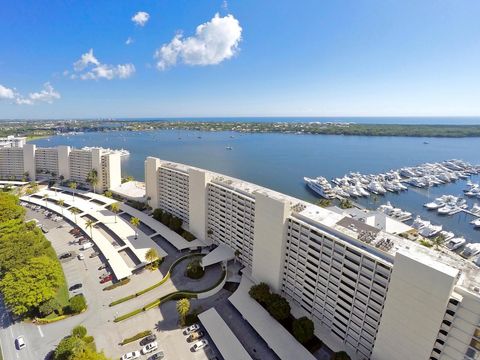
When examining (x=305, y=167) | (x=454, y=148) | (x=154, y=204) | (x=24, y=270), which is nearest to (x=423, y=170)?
(x=305, y=167)

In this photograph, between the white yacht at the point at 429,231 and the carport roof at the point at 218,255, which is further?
the white yacht at the point at 429,231

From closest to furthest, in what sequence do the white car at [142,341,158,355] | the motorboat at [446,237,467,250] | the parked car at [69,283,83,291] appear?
the white car at [142,341,158,355] < the parked car at [69,283,83,291] < the motorboat at [446,237,467,250]

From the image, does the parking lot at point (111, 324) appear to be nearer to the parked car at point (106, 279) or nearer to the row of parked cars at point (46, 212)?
the parked car at point (106, 279)

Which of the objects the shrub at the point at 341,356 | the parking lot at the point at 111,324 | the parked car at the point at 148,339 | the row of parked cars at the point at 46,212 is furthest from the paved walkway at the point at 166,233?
the shrub at the point at 341,356

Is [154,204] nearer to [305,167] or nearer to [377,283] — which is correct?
[377,283]

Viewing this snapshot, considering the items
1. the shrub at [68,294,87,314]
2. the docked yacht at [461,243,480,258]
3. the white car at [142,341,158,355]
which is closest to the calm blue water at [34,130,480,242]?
the docked yacht at [461,243,480,258]

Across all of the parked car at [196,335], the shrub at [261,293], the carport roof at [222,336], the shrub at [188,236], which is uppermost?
the shrub at [261,293]

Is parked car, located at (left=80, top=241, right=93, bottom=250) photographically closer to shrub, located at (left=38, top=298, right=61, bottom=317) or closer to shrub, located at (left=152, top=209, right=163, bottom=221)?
shrub, located at (left=152, top=209, right=163, bottom=221)
